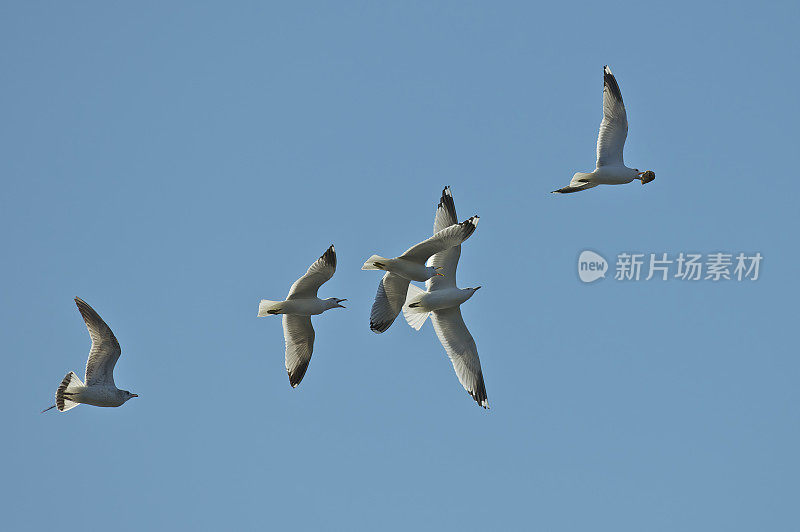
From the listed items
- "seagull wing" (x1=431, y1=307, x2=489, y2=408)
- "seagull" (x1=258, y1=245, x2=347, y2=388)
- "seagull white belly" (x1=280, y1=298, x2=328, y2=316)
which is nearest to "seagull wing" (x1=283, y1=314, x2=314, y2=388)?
"seagull" (x1=258, y1=245, x2=347, y2=388)

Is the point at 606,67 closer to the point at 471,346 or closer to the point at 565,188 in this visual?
the point at 565,188

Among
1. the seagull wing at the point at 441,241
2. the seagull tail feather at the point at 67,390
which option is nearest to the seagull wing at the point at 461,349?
the seagull wing at the point at 441,241

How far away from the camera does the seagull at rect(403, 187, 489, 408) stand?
26391 millimetres

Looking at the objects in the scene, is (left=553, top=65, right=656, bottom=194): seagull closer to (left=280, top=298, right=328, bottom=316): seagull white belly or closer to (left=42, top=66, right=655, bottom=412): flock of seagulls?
(left=42, top=66, right=655, bottom=412): flock of seagulls

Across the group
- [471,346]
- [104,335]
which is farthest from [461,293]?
[104,335]

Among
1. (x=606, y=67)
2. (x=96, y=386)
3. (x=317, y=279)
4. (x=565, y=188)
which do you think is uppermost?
(x=606, y=67)

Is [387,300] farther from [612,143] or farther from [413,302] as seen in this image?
[612,143]

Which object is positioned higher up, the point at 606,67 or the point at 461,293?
the point at 606,67

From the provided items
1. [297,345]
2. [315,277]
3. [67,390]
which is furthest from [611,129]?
[67,390]

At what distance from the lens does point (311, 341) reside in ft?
88.3

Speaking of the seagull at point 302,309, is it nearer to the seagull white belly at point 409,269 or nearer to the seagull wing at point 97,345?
the seagull white belly at point 409,269

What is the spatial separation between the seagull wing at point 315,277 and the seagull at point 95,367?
3.07 metres

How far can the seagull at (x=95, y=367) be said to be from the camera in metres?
25.7

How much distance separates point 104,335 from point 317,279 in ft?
12.1
